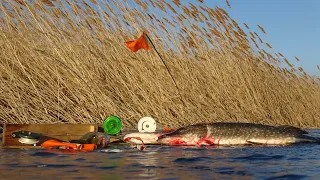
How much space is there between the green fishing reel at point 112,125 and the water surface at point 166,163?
1.79ft

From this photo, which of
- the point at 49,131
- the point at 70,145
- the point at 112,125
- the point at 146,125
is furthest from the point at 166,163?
the point at 146,125

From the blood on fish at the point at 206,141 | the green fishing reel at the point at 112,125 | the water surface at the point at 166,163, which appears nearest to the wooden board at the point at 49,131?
the green fishing reel at the point at 112,125

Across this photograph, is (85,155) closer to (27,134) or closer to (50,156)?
(50,156)

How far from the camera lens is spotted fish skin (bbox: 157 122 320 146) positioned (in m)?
5.48

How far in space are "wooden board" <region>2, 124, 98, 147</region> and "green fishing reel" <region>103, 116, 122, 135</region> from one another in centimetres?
20

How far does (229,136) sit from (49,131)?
181 centimetres

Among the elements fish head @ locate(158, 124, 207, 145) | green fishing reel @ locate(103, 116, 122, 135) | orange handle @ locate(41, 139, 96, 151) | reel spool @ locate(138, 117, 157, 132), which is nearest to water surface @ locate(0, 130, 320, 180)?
orange handle @ locate(41, 139, 96, 151)

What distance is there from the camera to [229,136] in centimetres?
554

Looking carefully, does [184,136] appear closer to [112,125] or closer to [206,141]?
[206,141]

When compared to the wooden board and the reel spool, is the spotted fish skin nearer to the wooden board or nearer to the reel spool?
the reel spool

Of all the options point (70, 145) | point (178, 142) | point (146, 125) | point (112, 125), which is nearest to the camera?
point (70, 145)

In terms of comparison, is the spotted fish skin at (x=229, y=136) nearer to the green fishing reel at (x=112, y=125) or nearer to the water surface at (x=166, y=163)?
the water surface at (x=166, y=163)

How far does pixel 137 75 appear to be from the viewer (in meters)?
7.57

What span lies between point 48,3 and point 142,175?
182 inches
